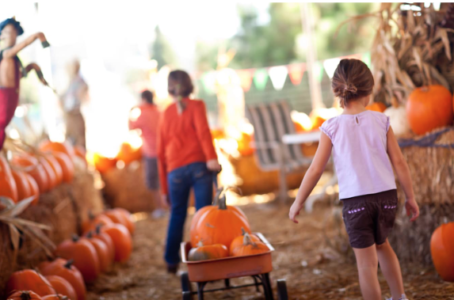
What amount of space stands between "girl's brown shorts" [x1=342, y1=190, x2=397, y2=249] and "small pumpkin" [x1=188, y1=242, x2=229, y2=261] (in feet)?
2.08

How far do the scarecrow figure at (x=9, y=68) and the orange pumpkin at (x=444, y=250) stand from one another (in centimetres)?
240

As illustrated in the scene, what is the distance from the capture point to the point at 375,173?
2.31m

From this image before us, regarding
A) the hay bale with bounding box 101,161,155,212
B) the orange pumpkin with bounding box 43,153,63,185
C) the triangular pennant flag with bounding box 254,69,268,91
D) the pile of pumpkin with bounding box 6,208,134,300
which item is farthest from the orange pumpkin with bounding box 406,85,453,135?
the triangular pennant flag with bounding box 254,69,268,91

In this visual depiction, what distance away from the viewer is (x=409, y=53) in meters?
3.57

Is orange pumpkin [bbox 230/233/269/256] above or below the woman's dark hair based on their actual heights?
below

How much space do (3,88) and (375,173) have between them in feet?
6.18

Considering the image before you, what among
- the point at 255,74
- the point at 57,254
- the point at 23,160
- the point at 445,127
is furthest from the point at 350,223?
the point at 255,74

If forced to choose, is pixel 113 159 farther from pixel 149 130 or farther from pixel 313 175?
pixel 313 175

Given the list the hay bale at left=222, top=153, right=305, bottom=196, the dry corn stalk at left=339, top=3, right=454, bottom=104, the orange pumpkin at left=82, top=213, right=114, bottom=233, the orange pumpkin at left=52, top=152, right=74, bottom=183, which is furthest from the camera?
the hay bale at left=222, top=153, right=305, bottom=196

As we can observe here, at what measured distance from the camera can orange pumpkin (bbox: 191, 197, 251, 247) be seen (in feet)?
9.19

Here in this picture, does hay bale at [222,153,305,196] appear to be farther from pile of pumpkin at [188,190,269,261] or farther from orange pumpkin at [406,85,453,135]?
pile of pumpkin at [188,190,269,261]

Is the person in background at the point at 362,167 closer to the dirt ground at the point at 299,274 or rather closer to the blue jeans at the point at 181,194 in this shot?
the dirt ground at the point at 299,274

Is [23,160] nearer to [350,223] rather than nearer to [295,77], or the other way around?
[350,223]

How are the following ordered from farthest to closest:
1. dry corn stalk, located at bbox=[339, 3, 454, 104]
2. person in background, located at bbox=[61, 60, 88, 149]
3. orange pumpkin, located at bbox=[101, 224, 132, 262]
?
person in background, located at bbox=[61, 60, 88, 149]
orange pumpkin, located at bbox=[101, 224, 132, 262]
dry corn stalk, located at bbox=[339, 3, 454, 104]
